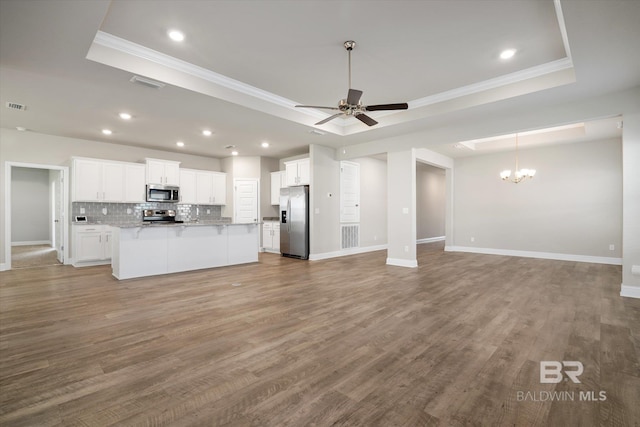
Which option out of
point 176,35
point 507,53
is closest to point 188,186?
point 176,35

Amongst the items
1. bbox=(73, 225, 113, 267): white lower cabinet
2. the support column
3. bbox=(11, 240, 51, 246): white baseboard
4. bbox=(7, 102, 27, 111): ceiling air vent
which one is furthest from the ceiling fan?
bbox=(11, 240, 51, 246): white baseboard

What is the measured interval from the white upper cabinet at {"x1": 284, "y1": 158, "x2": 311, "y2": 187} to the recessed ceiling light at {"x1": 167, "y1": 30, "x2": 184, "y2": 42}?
14.1ft

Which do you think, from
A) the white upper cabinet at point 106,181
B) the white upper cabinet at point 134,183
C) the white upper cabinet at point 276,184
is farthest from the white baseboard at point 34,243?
the white upper cabinet at point 276,184

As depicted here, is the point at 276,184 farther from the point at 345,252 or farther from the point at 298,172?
the point at 345,252

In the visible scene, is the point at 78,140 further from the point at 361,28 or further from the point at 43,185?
the point at 361,28

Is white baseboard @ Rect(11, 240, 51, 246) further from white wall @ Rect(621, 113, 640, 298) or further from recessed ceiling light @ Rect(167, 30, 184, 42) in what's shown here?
white wall @ Rect(621, 113, 640, 298)

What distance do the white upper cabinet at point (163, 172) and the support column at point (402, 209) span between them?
18.4 feet

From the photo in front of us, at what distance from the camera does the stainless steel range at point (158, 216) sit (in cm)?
748

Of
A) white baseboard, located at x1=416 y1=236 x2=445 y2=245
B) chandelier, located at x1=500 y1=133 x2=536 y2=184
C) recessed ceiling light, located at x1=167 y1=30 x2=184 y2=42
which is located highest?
recessed ceiling light, located at x1=167 y1=30 x2=184 y2=42

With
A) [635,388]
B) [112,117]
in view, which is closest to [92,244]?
[112,117]

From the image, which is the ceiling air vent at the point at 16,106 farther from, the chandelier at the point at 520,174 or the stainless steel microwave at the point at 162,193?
the chandelier at the point at 520,174

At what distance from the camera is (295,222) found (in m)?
7.44

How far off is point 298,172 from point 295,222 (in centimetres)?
133

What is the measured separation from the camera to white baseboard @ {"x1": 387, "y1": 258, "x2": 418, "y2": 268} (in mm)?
6160
